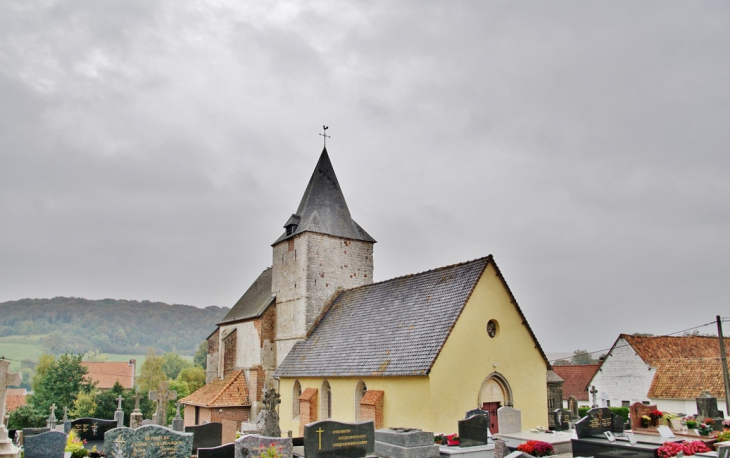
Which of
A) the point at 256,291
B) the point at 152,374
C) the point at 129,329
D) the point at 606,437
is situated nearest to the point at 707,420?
the point at 606,437

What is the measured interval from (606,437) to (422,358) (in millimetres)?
6513

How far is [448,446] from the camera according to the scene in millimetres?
17812

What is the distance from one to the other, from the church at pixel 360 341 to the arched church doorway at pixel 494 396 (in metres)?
0.05

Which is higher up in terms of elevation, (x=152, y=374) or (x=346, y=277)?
(x=346, y=277)

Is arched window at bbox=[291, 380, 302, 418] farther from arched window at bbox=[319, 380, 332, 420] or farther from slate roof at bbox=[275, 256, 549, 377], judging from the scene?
arched window at bbox=[319, 380, 332, 420]

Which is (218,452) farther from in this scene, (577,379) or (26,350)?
(26,350)

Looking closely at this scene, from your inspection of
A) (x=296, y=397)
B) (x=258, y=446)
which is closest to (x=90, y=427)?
(x=296, y=397)

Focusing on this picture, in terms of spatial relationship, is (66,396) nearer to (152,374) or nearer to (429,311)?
(152,374)

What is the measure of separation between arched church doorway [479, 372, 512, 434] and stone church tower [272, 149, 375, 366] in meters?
10.9

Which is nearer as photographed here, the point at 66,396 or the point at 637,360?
the point at 637,360

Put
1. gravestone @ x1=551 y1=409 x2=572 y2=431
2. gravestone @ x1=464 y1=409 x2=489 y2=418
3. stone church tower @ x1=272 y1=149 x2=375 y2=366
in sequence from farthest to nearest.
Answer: stone church tower @ x1=272 y1=149 x2=375 y2=366 < gravestone @ x1=551 y1=409 x2=572 y2=431 < gravestone @ x1=464 y1=409 x2=489 y2=418

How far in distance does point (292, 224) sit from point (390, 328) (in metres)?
11.2

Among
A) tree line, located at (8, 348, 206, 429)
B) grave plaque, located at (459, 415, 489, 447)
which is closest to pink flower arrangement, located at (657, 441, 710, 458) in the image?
grave plaque, located at (459, 415, 489, 447)

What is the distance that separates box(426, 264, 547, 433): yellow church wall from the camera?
21.2m
